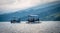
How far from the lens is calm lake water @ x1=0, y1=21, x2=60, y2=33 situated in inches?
61.1

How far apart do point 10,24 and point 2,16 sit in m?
0.18

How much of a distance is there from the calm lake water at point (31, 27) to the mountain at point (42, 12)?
0.25ft

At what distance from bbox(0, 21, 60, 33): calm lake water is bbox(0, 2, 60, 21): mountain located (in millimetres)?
76

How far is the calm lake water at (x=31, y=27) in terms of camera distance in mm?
1553

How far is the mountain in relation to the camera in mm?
1577

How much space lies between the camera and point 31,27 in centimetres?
158

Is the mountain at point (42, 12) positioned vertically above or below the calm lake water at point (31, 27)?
above

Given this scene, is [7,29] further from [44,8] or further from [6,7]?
[44,8]

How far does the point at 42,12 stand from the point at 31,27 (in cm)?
28

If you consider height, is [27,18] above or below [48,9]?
below

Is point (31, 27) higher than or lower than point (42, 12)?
lower

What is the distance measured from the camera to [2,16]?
5.34 feet

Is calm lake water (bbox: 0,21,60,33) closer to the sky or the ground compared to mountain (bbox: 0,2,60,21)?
closer to the ground

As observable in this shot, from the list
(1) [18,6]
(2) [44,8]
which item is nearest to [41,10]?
(2) [44,8]
